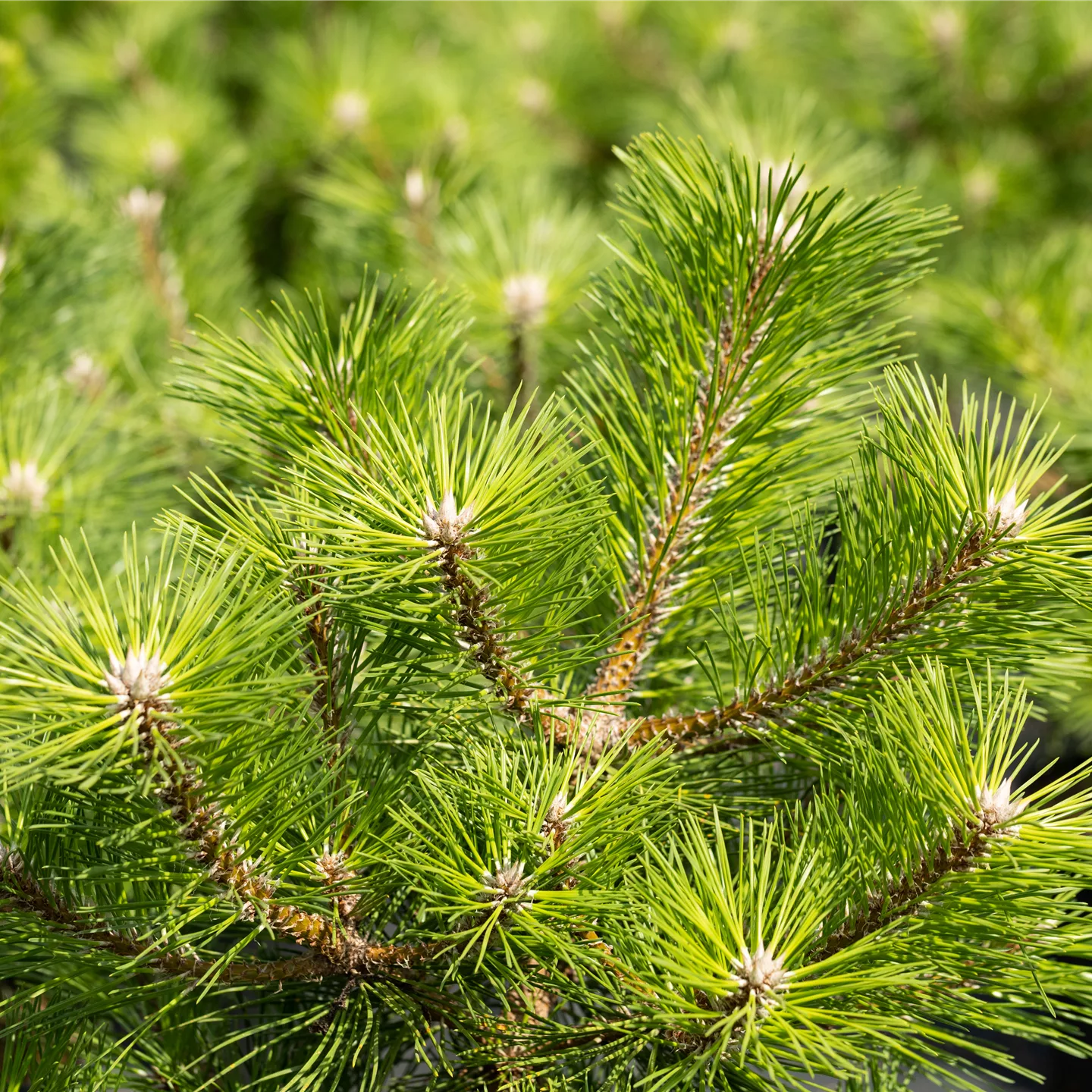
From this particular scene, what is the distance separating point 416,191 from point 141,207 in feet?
0.69

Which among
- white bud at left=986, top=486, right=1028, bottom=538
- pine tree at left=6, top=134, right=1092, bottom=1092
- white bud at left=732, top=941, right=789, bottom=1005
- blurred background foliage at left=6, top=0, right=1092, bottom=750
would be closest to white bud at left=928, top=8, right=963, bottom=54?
blurred background foliage at left=6, top=0, right=1092, bottom=750

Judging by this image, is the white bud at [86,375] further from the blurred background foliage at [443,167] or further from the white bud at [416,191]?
the white bud at [416,191]

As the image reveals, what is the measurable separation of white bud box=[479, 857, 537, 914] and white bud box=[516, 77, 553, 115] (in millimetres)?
785

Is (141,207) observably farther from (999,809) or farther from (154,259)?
(999,809)

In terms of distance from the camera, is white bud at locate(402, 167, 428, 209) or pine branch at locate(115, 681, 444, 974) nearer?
pine branch at locate(115, 681, 444, 974)

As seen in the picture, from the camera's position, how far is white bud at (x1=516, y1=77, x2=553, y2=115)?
0.90 meters

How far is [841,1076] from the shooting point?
25cm

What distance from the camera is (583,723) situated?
339mm

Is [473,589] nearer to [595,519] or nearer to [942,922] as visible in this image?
[595,519]

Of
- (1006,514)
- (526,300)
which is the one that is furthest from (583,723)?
(526,300)

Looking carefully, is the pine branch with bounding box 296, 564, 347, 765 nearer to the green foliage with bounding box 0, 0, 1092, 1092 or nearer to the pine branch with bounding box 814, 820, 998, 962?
the green foliage with bounding box 0, 0, 1092, 1092

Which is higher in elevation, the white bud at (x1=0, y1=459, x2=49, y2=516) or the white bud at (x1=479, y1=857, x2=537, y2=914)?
the white bud at (x1=0, y1=459, x2=49, y2=516)

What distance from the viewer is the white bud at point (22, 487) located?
0.45 metres

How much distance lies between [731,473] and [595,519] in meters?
0.09
